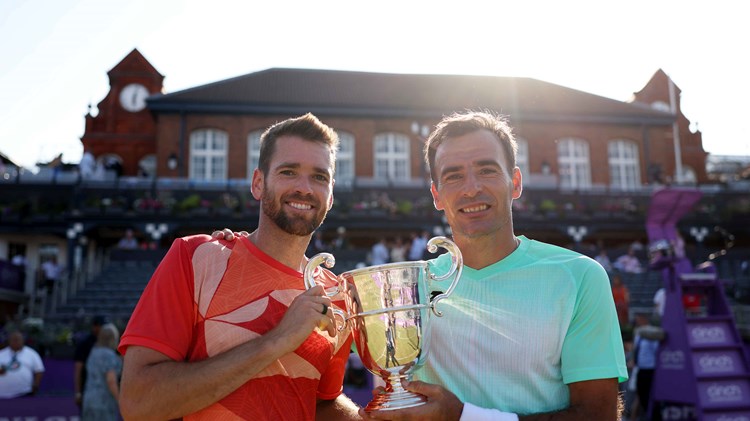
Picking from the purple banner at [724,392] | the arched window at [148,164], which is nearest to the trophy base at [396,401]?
the purple banner at [724,392]

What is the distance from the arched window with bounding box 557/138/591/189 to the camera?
28719 mm

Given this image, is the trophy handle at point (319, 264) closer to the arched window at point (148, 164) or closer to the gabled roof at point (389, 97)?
the gabled roof at point (389, 97)

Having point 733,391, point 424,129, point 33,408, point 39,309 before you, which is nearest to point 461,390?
point 733,391

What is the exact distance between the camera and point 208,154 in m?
26.8

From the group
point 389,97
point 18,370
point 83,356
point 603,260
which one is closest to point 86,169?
point 389,97

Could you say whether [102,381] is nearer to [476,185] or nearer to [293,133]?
[293,133]

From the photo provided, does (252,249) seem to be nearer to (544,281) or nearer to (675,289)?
(544,281)

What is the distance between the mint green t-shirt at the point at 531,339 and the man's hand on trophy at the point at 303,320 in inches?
17.4

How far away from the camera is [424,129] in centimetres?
2619

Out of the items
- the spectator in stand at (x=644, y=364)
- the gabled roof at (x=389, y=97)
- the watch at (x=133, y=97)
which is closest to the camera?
Answer: the spectator in stand at (x=644, y=364)

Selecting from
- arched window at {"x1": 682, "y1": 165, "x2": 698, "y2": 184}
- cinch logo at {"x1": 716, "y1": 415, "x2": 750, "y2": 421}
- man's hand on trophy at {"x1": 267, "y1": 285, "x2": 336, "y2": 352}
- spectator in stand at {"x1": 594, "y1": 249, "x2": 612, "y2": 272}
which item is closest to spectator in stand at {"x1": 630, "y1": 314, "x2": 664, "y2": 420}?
cinch logo at {"x1": 716, "y1": 415, "x2": 750, "y2": 421}

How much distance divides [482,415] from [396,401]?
10.9 inches

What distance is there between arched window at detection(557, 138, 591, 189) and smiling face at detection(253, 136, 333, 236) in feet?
90.9

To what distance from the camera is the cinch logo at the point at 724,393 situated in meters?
7.02
